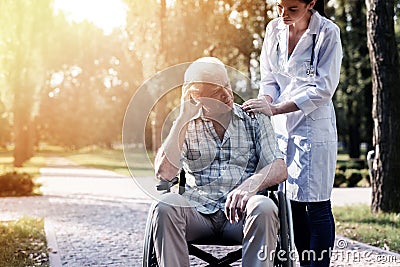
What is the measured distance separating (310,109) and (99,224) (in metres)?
5.39

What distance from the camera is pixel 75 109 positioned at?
48.2 metres

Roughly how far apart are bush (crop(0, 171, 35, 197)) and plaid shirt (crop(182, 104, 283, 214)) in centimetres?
990

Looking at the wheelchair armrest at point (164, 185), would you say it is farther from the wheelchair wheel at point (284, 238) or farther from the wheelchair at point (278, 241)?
the wheelchair wheel at point (284, 238)

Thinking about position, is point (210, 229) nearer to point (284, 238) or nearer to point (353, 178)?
point (284, 238)

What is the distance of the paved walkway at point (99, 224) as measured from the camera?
5406mm

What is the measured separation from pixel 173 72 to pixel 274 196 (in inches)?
37.5

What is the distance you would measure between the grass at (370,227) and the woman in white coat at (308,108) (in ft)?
8.21

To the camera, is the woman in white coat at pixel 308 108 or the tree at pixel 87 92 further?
the tree at pixel 87 92

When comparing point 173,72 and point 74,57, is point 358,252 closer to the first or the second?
point 173,72

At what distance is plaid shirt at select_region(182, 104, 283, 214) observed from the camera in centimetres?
322

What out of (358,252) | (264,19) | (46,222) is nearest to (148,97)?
(358,252)

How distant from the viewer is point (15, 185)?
12.9 meters

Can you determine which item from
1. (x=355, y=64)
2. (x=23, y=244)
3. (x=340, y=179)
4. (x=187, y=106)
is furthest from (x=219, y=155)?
(x=355, y=64)

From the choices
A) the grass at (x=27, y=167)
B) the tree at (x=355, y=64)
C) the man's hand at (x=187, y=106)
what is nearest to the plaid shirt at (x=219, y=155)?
the man's hand at (x=187, y=106)
